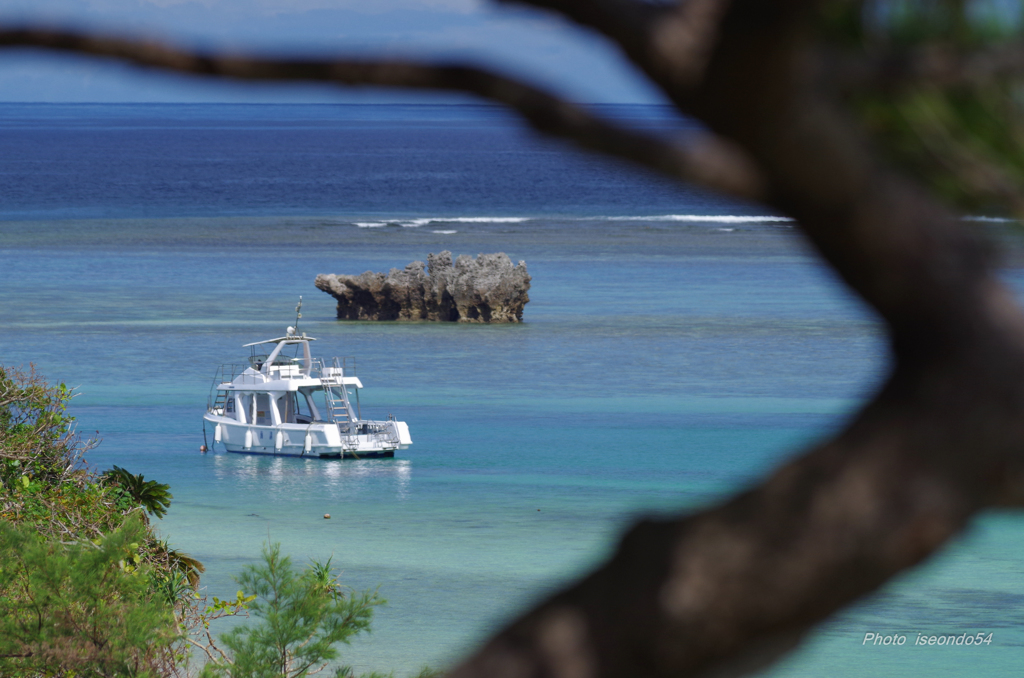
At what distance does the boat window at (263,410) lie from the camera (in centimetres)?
3341

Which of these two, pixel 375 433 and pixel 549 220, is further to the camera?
pixel 549 220

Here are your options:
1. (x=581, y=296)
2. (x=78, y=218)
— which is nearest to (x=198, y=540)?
(x=581, y=296)

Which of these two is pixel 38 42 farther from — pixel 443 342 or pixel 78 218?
pixel 78 218

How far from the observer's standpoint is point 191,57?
2.20m

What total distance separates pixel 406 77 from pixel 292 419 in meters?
32.1

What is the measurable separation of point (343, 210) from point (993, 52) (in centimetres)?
12480

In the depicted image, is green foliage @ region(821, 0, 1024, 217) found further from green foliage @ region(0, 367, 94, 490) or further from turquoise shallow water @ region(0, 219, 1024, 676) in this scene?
green foliage @ region(0, 367, 94, 490)

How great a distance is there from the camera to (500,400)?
35594 millimetres

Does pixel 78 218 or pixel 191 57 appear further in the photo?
pixel 78 218

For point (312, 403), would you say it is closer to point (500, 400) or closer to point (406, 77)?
point (500, 400)

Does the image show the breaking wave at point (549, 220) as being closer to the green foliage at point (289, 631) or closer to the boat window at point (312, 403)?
the boat window at point (312, 403)

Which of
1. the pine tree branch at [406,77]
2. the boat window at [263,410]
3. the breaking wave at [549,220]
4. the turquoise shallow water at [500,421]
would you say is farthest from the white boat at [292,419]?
the breaking wave at [549,220]

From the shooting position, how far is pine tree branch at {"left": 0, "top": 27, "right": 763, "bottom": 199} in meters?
2.18

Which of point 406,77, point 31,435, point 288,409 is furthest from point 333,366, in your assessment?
point 406,77
